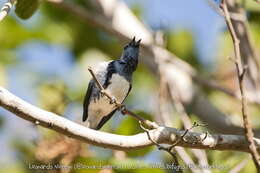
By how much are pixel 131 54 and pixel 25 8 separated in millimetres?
1221

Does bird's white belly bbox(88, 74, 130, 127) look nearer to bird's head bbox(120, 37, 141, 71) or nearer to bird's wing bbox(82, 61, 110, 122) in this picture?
bird's wing bbox(82, 61, 110, 122)

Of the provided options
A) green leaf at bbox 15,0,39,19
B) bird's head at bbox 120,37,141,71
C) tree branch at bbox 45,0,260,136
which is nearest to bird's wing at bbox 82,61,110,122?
bird's head at bbox 120,37,141,71

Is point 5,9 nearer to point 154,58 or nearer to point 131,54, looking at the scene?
point 131,54

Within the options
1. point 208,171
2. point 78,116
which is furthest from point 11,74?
point 208,171

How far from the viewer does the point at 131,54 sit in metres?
3.99

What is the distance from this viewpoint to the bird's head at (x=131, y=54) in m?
3.97

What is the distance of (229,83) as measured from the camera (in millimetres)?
5016

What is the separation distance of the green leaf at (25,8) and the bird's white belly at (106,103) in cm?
98

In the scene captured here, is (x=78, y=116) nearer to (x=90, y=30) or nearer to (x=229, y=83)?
(x=90, y=30)

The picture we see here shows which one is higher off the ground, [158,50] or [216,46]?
[216,46]

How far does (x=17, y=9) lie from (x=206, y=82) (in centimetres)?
161

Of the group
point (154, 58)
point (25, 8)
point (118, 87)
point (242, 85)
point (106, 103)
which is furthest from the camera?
point (154, 58)

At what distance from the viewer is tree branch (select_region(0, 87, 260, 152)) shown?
2.24 m

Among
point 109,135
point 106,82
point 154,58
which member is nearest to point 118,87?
point 106,82
